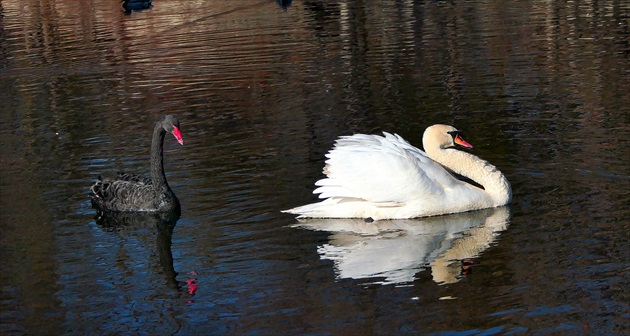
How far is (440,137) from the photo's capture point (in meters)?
12.5

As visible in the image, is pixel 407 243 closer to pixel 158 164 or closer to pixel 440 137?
pixel 440 137

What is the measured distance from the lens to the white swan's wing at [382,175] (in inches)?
466

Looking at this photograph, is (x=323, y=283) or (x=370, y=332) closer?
(x=370, y=332)

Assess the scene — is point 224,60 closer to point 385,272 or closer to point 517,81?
point 517,81

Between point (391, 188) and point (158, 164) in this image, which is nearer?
point (391, 188)

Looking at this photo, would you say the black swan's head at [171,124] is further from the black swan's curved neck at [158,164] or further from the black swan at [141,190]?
the black swan's curved neck at [158,164]

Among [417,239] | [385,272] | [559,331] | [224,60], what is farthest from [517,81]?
[559,331]

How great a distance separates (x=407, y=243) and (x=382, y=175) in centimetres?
107

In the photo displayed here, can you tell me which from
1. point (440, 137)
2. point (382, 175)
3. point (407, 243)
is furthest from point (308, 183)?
point (407, 243)

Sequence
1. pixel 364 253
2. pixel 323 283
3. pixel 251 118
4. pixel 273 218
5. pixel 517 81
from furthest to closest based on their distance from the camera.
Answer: pixel 517 81
pixel 251 118
pixel 273 218
pixel 364 253
pixel 323 283

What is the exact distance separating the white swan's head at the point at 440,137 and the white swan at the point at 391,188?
0.34 meters

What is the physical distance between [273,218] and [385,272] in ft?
7.00

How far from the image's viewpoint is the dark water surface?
923 cm

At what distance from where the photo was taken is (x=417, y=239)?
11195 millimetres
